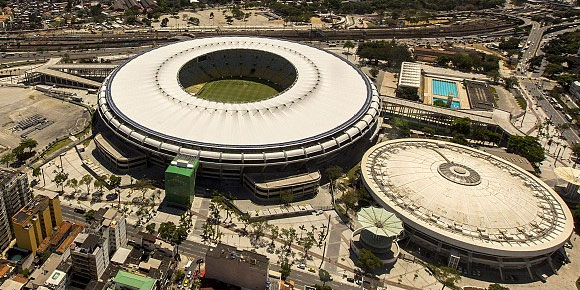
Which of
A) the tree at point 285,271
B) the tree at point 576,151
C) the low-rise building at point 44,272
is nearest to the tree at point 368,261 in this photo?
the tree at point 285,271

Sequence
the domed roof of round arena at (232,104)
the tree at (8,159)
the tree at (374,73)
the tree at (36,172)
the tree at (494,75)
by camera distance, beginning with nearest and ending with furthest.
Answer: the tree at (36,172) < the domed roof of round arena at (232,104) < the tree at (8,159) < the tree at (374,73) < the tree at (494,75)

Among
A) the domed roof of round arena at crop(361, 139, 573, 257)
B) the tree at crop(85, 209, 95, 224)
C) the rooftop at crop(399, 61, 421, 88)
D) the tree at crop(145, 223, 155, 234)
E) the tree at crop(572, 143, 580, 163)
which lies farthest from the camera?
the rooftop at crop(399, 61, 421, 88)

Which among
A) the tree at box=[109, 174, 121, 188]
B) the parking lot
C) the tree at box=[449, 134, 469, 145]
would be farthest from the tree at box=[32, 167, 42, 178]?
the tree at box=[449, 134, 469, 145]

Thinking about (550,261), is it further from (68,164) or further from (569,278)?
(68,164)

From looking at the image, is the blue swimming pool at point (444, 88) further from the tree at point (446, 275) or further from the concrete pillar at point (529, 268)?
the tree at point (446, 275)

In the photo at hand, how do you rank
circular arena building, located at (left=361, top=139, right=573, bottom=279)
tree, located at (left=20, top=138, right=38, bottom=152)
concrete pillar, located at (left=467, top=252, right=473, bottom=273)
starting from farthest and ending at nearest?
tree, located at (left=20, top=138, right=38, bottom=152) < concrete pillar, located at (left=467, top=252, right=473, bottom=273) < circular arena building, located at (left=361, top=139, right=573, bottom=279)

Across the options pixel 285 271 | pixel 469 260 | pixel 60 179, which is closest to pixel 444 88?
pixel 469 260

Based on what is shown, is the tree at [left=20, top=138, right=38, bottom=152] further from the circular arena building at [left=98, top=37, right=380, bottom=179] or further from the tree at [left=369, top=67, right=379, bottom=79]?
the tree at [left=369, top=67, right=379, bottom=79]
